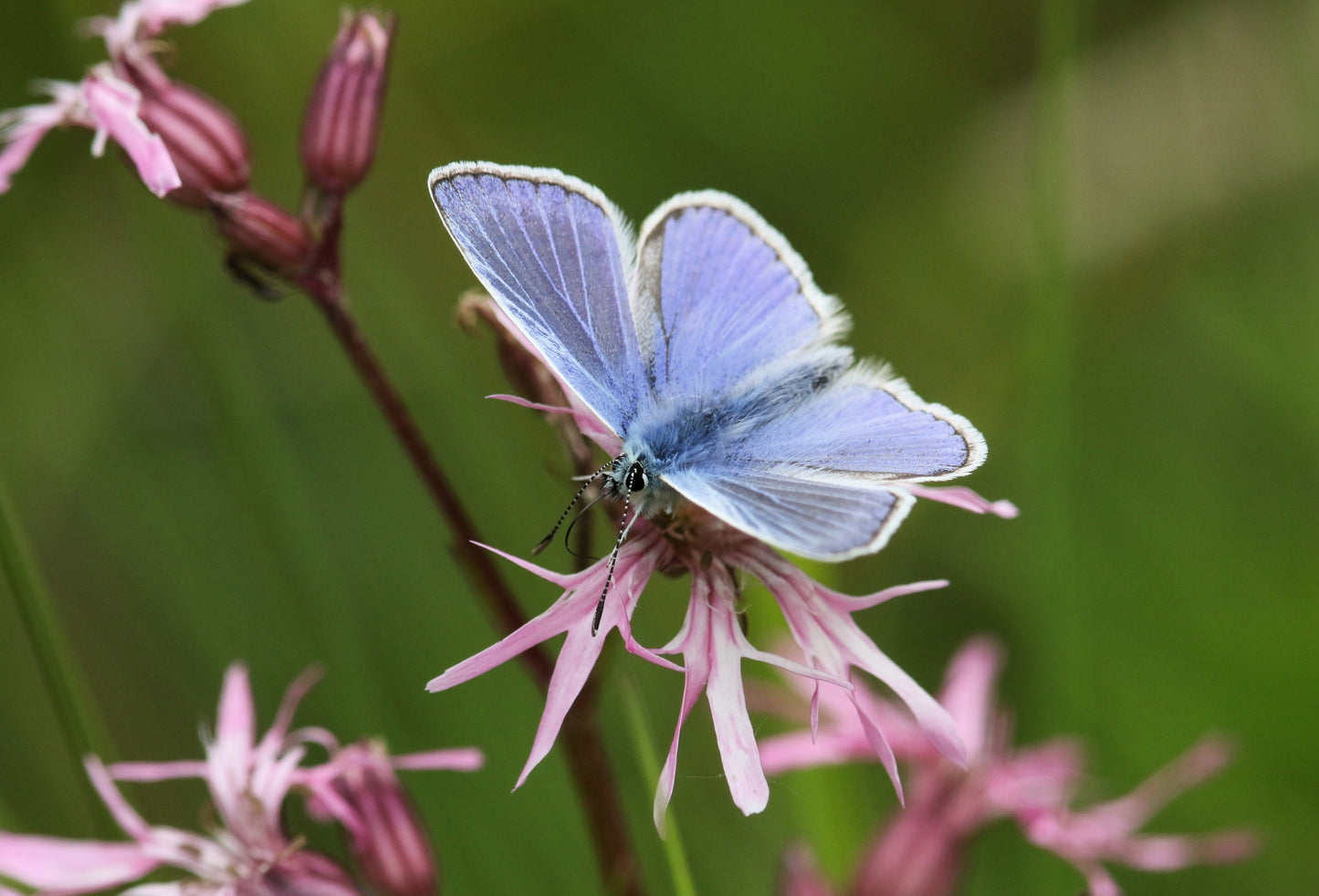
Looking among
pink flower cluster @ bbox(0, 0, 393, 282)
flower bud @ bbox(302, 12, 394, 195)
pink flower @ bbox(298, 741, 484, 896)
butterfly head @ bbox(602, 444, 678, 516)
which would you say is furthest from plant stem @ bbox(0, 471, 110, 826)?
butterfly head @ bbox(602, 444, 678, 516)

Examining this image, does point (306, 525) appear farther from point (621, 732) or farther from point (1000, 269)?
point (1000, 269)

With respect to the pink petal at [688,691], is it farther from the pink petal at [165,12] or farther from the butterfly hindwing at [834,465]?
the pink petal at [165,12]

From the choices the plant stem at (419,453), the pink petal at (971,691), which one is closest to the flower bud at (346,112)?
the plant stem at (419,453)

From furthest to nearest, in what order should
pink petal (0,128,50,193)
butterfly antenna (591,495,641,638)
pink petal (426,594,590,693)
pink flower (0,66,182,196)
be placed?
pink petal (0,128,50,193) → pink flower (0,66,182,196) → butterfly antenna (591,495,641,638) → pink petal (426,594,590,693)

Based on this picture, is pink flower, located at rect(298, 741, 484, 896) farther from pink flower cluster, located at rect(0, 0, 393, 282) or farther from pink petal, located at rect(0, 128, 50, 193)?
pink petal, located at rect(0, 128, 50, 193)

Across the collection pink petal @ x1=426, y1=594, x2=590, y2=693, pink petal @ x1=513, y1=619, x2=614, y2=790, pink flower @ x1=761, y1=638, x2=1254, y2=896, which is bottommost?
pink flower @ x1=761, y1=638, x2=1254, y2=896

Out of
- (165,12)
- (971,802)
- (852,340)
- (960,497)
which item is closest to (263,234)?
(165,12)

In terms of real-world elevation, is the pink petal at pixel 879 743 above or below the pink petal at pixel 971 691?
above
